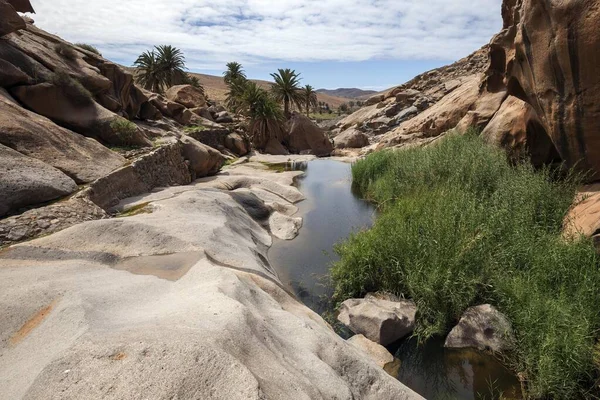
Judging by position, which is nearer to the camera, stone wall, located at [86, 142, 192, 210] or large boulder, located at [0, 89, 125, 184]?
large boulder, located at [0, 89, 125, 184]

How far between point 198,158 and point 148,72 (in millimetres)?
26532

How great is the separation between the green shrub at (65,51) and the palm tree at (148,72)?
25.4 meters

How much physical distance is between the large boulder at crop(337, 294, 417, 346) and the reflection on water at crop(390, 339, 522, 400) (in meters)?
0.39

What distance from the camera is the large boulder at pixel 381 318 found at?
8.62m

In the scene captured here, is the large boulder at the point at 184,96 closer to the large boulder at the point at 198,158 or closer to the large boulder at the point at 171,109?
→ the large boulder at the point at 171,109

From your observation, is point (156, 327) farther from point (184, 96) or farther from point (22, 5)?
point (184, 96)

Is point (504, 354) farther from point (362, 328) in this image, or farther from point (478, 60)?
point (478, 60)

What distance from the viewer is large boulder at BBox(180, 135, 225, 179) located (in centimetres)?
2355

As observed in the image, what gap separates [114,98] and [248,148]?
17.6 m

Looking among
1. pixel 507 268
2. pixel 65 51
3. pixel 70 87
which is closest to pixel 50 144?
pixel 70 87

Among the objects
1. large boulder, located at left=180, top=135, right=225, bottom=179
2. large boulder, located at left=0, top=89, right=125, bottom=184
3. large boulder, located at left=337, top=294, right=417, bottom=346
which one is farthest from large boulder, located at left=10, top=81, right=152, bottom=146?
large boulder, located at left=337, top=294, right=417, bottom=346

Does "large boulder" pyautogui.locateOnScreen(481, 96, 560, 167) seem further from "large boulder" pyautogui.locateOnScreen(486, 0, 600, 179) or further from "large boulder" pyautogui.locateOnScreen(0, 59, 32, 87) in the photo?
"large boulder" pyautogui.locateOnScreen(0, 59, 32, 87)

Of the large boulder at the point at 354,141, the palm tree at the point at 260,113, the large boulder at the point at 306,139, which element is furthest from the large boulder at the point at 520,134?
the large boulder at the point at 306,139

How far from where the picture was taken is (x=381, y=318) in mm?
8648
